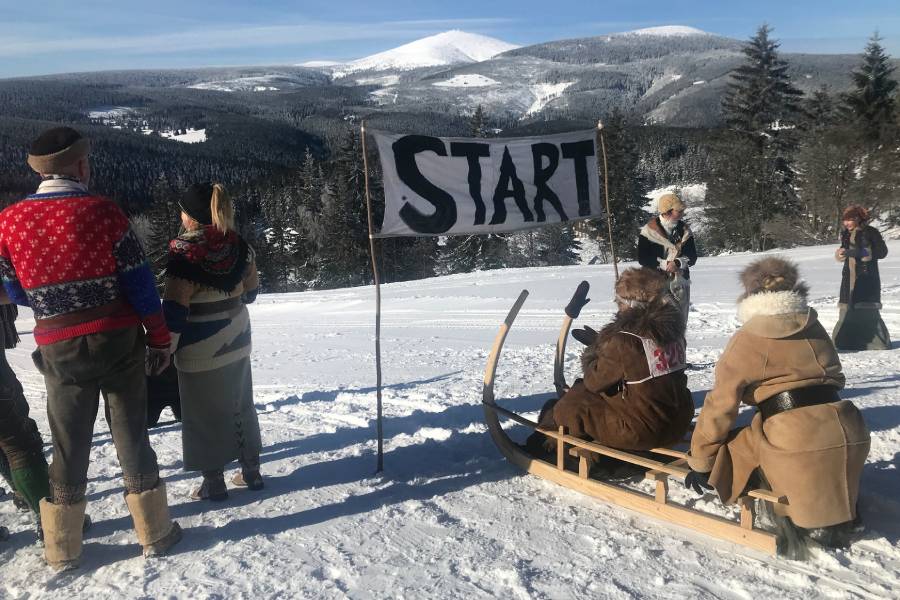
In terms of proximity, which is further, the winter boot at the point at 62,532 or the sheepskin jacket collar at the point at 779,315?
the winter boot at the point at 62,532

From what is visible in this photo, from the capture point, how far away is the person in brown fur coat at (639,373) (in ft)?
11.7

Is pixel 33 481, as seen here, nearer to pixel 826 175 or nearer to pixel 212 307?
pixel 212 307

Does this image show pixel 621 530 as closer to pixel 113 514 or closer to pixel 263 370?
pixel 113 514

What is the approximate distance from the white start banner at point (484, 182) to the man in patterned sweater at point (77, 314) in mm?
1512

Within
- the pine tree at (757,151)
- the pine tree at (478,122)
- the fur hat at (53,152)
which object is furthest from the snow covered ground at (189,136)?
the fur hat at (53,152)

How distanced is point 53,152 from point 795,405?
3.70 meters

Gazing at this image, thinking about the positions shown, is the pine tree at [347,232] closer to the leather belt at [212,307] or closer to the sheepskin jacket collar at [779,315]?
the leather belt at [212,307]

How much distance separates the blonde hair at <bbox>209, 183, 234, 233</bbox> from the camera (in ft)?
11.5

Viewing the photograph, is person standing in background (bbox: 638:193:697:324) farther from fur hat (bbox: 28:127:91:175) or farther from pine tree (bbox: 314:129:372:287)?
pine tree (bbox: 314:129:372:287)

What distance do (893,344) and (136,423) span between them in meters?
8.28

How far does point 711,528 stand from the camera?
3322mm

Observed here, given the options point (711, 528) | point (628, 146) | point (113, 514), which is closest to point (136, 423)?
point (113, 514)

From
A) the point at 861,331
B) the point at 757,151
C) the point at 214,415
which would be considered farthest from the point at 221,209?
the point at 757,151

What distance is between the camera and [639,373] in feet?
11.8
